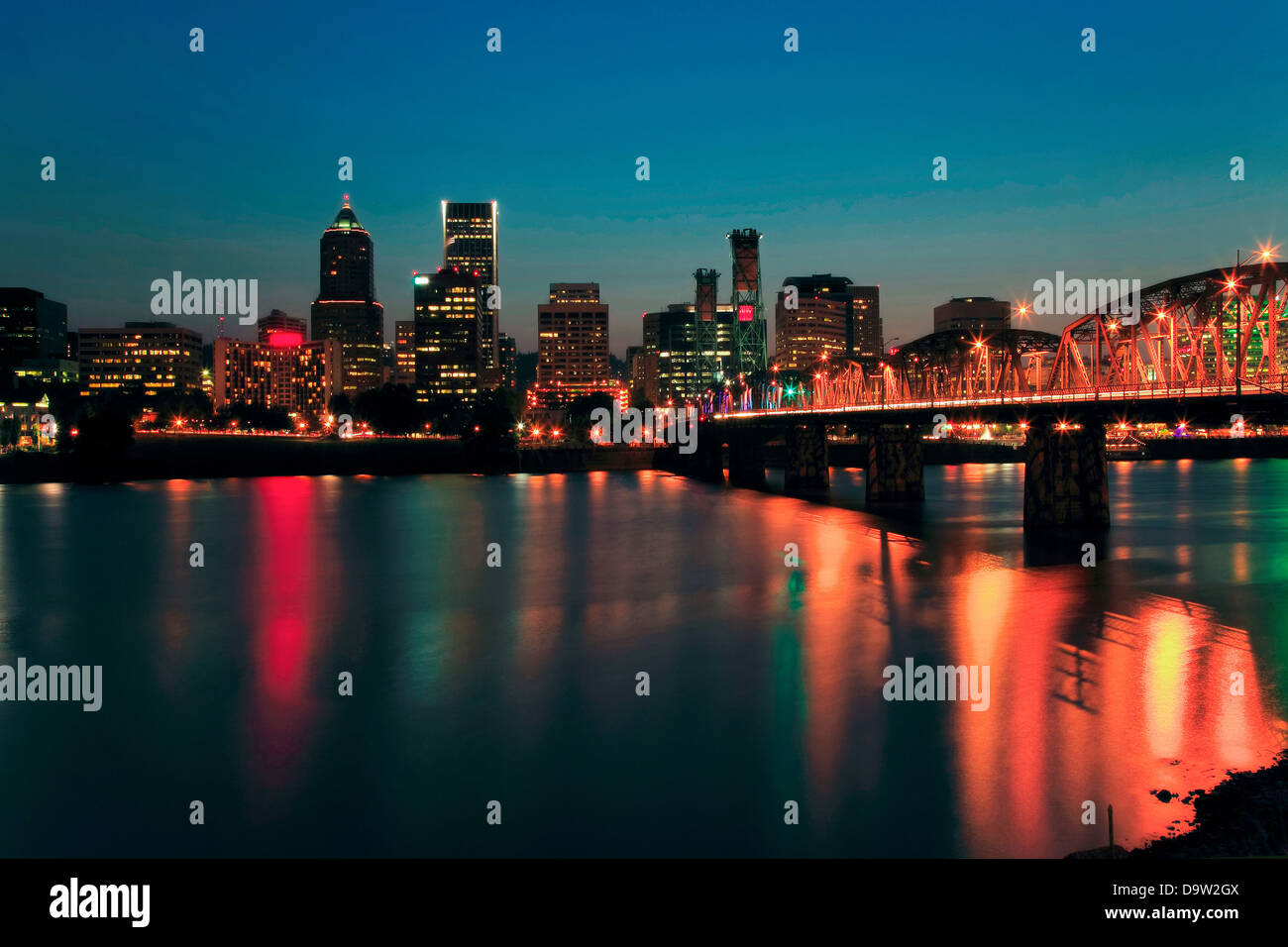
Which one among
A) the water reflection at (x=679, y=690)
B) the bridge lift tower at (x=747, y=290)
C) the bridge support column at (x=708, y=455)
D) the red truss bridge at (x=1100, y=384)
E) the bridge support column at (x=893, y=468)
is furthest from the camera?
the bridge lift tower at (x=747, y=290)

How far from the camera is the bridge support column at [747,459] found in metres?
117

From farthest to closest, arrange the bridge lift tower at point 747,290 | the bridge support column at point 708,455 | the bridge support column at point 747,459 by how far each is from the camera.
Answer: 1. the bridge lift tower at point 747,290
2. the bridge support column at point 708,455
3. the bridge support column at point 747,459

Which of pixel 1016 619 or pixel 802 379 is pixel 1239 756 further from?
pixel 802 379

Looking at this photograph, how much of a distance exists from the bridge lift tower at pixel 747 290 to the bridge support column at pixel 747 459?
2369 inches

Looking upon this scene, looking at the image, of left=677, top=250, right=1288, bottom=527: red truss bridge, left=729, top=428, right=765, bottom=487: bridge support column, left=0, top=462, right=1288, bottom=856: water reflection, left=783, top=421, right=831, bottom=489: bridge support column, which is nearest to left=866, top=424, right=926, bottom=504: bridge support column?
left=677, top=250, right=1288, bottom=527: red truss bridge

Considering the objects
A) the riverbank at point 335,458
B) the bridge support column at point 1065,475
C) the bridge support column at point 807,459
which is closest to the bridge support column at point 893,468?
the bridge support column at point 807,459

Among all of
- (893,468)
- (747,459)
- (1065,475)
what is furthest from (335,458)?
(1065,475)

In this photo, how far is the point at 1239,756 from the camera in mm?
16297

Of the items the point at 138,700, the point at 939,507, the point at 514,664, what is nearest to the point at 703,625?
the point at 514,664

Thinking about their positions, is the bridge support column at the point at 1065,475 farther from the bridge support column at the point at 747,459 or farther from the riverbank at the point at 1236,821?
the bridge support column at the point at 747,459

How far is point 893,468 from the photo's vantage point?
276 feet

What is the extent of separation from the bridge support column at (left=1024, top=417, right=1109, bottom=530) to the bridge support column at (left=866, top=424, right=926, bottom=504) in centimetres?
2787

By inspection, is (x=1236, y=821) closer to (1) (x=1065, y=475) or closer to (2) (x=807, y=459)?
(1) (x=1065, y=475)
